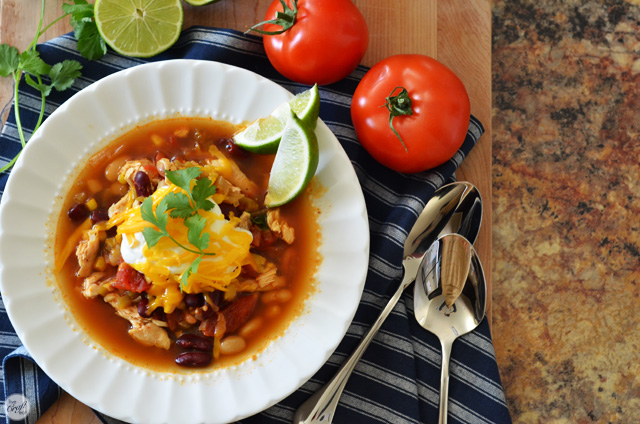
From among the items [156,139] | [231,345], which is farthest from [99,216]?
[231,345]

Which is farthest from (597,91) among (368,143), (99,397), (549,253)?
(99,397)

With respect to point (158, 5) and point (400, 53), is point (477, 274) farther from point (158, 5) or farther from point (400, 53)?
point (158, 5)

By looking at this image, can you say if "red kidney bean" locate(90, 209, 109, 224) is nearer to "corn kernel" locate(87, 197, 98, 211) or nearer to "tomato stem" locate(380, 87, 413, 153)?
"corn kernel" locate(87, 197, 98, 211)

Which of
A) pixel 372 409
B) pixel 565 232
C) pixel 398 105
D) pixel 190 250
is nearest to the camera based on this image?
pixel 190 250

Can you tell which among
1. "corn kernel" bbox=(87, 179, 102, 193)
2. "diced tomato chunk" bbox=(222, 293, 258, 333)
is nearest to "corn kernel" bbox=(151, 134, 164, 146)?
"corn kernel" bbox=(87, 179, 102, 193)

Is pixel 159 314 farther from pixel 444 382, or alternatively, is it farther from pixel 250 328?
pixel 444 382

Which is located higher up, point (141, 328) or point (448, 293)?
Answer: point (141, 328)

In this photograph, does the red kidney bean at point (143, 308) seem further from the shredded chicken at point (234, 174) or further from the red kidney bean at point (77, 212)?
the shredded chicken at point (234, 174)
